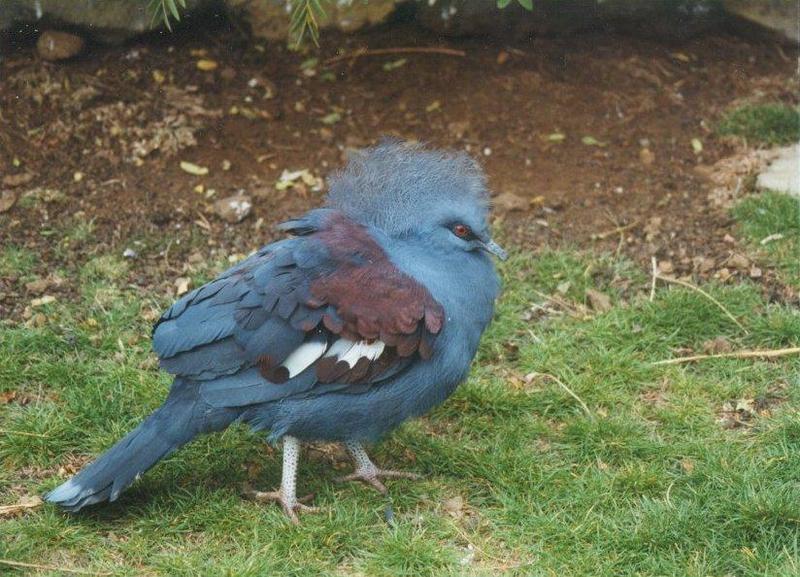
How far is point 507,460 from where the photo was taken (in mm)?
3930

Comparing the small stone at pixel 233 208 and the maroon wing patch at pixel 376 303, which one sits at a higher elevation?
the maroon wing patch at pixel 376 303

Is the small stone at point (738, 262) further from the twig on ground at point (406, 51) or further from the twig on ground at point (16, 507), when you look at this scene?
the twig on ground at point (16, 507)

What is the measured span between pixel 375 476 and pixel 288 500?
343 millimetres

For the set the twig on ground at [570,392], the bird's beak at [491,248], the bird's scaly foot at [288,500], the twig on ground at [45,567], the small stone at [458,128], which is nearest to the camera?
the twig on ground at [45,567]

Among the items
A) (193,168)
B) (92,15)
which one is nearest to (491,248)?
(193,168)

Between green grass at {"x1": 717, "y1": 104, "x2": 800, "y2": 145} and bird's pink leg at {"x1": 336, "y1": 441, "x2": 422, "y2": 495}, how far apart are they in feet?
10.0

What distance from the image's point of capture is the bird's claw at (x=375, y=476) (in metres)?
3.84

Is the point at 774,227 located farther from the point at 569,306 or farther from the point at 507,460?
the point at 507,460

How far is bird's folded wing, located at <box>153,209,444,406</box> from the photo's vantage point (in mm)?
3541

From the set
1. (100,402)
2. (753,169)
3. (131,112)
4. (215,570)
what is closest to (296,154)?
(131,112)

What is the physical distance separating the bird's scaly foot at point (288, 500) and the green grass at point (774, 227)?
2503 millimetres

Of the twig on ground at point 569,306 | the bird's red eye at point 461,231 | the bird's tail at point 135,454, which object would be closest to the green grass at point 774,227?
the twig on ground at point 569,306

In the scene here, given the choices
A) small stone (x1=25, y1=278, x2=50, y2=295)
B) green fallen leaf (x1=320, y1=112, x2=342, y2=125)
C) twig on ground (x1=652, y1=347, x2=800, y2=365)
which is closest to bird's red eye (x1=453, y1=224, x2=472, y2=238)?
twig on ground (x1=652, y1=347, x2=800, y2=365)

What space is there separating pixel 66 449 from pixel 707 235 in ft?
10.2
